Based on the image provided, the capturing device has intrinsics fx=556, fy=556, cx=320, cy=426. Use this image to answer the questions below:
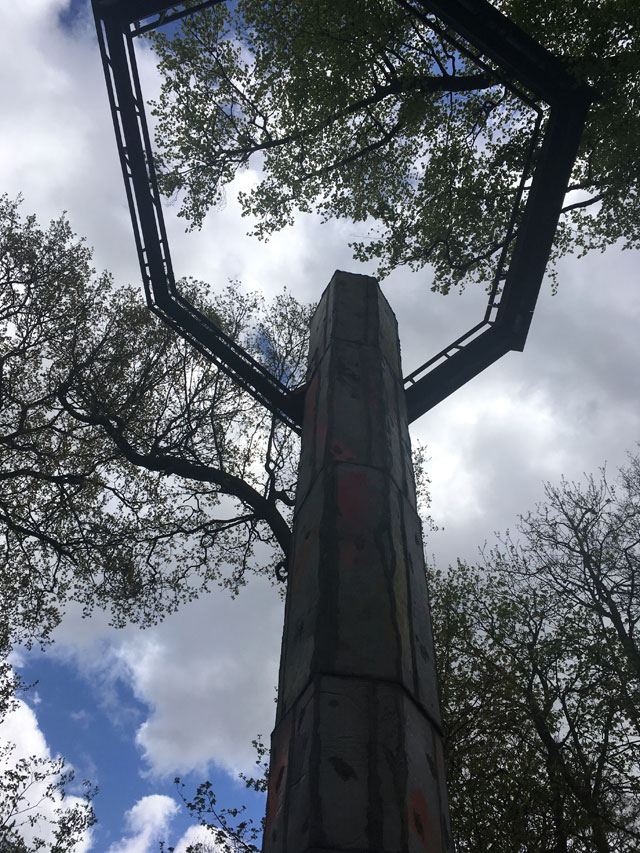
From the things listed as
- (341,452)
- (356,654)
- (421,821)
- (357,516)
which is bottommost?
(421,821)

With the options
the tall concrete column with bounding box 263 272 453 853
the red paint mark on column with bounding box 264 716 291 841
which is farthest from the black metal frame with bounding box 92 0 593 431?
the red paint mark on column with bounding box 264 716 291 841

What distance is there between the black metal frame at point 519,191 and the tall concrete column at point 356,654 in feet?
10.8

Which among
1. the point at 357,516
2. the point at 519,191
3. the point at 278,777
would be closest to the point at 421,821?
the point at 278,777

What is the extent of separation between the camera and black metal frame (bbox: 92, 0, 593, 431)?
6887 mm

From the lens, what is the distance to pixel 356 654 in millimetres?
3025

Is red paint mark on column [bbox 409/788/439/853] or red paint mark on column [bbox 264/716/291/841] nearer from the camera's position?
red paint mark on column [bbox 409/788/439/853]

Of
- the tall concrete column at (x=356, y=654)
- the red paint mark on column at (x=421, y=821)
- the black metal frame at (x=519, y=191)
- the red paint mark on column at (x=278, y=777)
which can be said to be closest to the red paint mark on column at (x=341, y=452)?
the tall concrete column at (x=356, y=654)

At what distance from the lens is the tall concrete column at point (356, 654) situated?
99.8 inches

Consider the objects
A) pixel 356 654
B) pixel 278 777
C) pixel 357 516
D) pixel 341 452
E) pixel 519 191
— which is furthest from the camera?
pixel 519 191

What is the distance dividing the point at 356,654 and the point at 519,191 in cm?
733

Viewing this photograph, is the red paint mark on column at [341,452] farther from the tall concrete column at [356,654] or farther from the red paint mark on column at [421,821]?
the red paint mark on column at [421,821]

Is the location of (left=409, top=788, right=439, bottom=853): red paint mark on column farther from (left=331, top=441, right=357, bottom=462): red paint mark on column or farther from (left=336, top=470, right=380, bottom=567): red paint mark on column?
(left=331, top=441, right=357, bottom=462): red paint mark on column

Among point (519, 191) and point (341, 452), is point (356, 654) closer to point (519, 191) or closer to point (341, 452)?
point (341, 452)

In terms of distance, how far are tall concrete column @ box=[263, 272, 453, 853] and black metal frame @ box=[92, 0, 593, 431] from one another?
10.8ft
